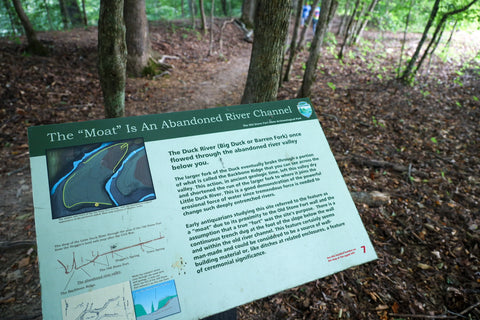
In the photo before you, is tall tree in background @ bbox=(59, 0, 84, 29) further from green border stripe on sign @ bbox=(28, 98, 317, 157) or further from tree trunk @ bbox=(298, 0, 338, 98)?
green border stripe on sign @ bbox=(28, 98, 317, 157)

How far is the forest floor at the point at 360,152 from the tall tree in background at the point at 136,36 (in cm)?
48

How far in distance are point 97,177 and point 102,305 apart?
0.74 m

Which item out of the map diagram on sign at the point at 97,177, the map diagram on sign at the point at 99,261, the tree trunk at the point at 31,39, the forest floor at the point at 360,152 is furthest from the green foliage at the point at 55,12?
the map diagram on sign at the point at 99,261

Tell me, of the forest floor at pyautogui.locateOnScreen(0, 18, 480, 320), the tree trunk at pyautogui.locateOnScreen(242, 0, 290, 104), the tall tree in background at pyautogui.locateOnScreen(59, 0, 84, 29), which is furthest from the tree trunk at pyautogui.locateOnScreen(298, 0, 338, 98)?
the tall tree in background at pyautogui.locateOnScreen(59, 0, 84, 29)

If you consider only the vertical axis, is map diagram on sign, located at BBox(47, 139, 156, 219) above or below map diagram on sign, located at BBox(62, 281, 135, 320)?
above

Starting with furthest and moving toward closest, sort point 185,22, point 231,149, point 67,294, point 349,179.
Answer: point 185,22, point 349,179, point 231,149, point 67,294

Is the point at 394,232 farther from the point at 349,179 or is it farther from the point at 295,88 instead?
the point at 295,88

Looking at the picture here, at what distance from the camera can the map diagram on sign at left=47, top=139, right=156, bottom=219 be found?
1.61 m

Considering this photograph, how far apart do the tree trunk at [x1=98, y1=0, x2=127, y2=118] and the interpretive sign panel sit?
1780 millimetres

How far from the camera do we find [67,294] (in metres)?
1.43

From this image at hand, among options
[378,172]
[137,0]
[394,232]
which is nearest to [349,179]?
[378,172]

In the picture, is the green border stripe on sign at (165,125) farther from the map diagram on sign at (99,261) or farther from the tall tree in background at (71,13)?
the tall tree in background at (71,13)

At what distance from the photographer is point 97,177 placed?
5.57 ft

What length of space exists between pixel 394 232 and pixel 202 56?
9538 mm
